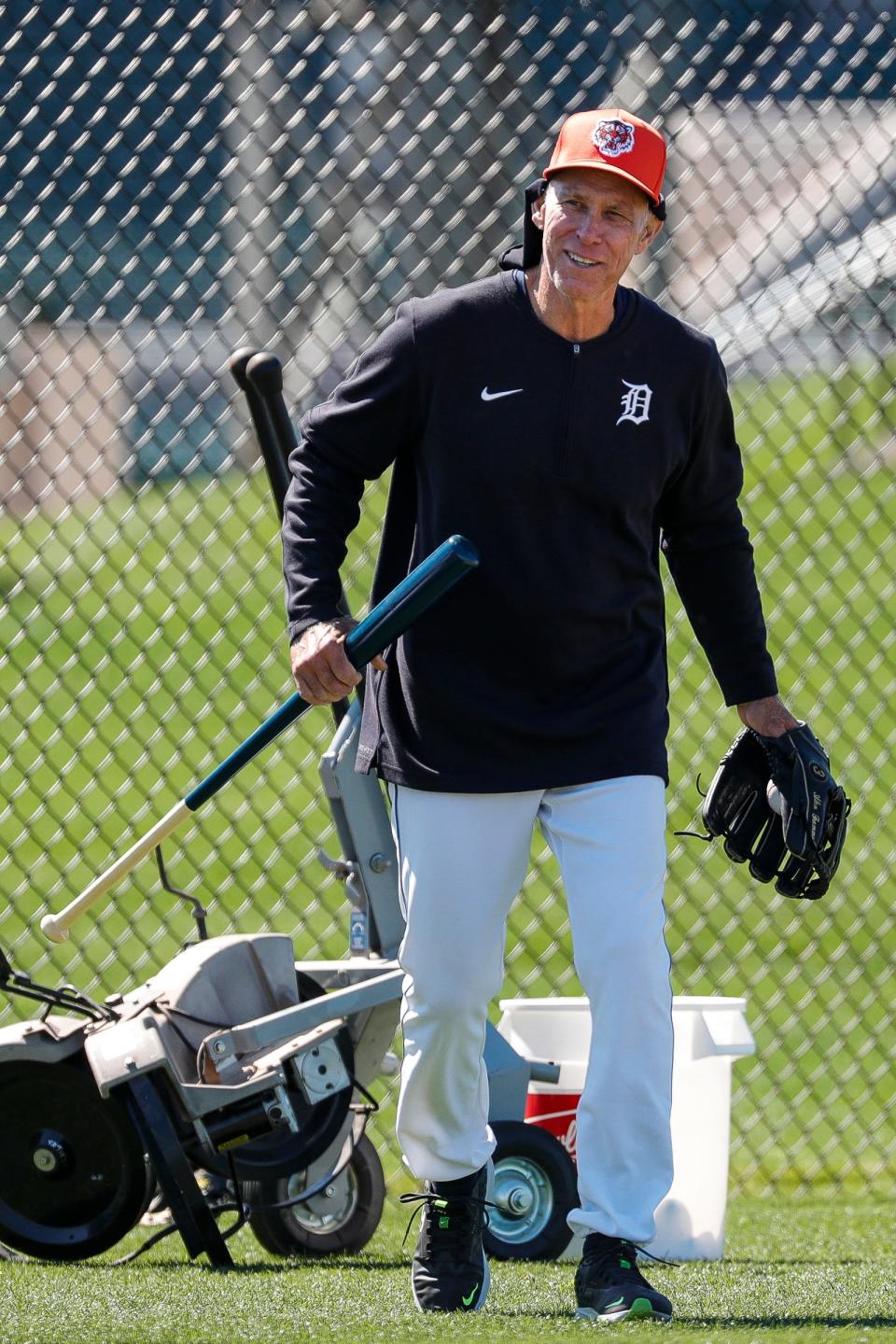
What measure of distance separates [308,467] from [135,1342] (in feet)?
4.58

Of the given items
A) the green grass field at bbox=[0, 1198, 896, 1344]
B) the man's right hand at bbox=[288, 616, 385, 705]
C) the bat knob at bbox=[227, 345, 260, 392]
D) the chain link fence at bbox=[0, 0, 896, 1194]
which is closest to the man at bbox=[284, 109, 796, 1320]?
the man's right hand at bbox=[288, 616, 385, 705]

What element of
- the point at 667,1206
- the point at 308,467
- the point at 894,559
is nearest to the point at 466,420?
the point at 308,467

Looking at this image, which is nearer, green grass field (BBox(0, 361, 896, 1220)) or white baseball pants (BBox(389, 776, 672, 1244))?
white baseball pants (BBox(389, 776, 672, 1244))

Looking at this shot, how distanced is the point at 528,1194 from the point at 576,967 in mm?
866

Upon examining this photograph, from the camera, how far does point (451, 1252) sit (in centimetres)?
306

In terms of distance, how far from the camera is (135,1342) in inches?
107

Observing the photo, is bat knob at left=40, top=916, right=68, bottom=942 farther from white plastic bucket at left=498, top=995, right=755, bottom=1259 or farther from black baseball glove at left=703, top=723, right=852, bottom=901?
black baseball glove at left=703, top=723, right=852, bottom=901

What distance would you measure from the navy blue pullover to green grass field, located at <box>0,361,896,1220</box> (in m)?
1.73

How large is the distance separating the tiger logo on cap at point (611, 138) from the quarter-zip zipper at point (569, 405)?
1.01 feet

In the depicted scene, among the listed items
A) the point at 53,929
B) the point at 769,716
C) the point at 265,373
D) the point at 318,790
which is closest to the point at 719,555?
the point at 769,716

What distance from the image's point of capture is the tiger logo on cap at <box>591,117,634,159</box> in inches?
115

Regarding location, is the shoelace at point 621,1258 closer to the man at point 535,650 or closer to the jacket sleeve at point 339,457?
the man at point 535,650

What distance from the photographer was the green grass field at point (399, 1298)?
276cm

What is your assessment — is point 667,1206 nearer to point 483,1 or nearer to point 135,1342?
point 135,1342
